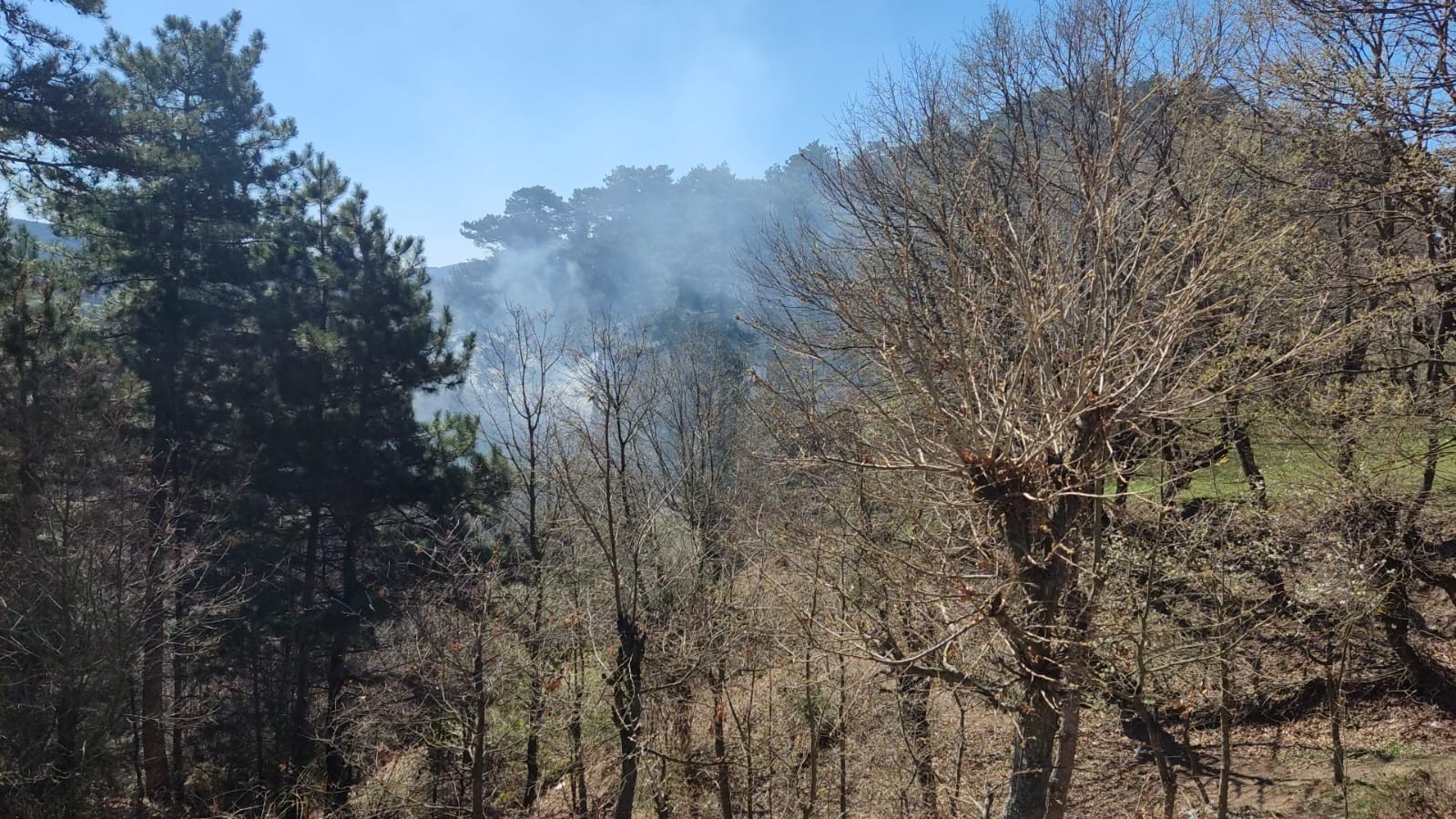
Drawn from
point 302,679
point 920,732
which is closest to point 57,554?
point 302,679

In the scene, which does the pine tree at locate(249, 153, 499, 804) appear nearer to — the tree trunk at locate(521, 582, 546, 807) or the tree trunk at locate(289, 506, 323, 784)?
the tree trunk at locate(289, 506, 323, 784)

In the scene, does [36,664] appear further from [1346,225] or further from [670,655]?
[1346,225]

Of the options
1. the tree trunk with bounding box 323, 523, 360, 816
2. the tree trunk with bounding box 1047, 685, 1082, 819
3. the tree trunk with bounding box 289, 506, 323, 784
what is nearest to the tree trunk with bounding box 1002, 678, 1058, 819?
the tree trunk with bounding box 1047, 685, 1082, 819

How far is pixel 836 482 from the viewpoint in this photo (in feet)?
33.5

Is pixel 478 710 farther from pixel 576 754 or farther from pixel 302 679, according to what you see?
pixel 302 679

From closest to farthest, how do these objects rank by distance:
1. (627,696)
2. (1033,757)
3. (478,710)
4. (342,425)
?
(1033,757), (627,696), (478,710), (342,425)

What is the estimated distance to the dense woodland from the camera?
4.95m

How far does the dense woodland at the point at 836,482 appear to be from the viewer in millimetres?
4953

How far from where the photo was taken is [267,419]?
1557 centimetres

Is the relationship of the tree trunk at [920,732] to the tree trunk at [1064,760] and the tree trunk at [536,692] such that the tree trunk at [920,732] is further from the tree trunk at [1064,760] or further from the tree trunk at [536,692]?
the tree trunk at [536,692]

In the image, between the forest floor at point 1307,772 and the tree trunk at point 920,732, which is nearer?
the forest floor at point 1307,772

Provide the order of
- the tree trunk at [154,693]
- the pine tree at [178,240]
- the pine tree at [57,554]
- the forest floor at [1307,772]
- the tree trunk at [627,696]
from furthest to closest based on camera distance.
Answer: the pine tree at [178,240], the tree trunk at [154,693], the pine tree at [57,554], the tree trunk at [627,696], the forest floor at [1307,772]


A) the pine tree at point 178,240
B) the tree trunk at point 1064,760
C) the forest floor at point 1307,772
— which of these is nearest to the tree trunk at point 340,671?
the pine tree at point 178,240

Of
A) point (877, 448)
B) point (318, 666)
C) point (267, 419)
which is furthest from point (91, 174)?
point (877, 448)
